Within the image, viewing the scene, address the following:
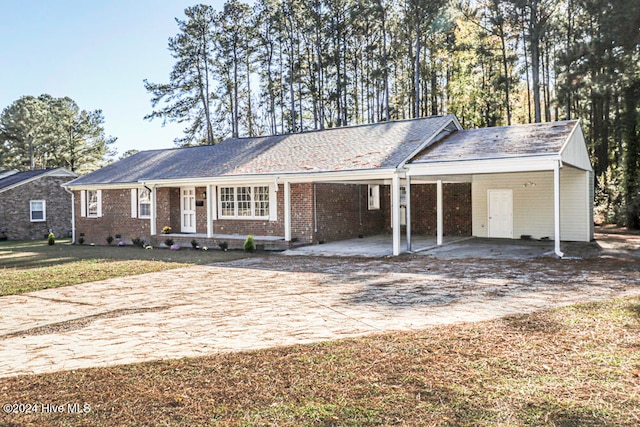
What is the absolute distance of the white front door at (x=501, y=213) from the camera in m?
19.0

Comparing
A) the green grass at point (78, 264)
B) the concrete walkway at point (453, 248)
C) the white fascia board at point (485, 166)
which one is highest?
the white fascia board at point (485, 166)

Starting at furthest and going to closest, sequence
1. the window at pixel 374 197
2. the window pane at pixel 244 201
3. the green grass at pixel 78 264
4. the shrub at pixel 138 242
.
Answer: the window at pixel 374 197 → the shrub at pixel 138 242 → the window pane at pixel 244 201 → the green grass at pixel 78 264

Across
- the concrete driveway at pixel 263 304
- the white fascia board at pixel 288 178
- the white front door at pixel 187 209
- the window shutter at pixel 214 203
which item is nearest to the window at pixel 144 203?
the white fascia board at pixel 288 178

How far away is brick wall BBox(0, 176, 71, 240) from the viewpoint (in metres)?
26.5

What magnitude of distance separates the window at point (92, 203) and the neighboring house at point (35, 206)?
5.19 meters

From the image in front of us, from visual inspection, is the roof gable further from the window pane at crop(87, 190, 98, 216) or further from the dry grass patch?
the window pane at crop(87, 190, 98, 216)

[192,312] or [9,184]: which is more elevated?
[9,184]

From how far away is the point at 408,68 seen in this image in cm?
3559

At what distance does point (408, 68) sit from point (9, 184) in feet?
85.7

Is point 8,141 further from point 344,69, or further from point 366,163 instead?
point 366,163

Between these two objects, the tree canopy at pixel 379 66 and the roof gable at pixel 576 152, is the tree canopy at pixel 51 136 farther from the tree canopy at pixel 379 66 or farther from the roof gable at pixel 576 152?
the roof gable at pixel 576 152

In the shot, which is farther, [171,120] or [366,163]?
[171,120]

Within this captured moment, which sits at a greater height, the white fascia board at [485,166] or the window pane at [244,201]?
the white fascia board at [485,166]

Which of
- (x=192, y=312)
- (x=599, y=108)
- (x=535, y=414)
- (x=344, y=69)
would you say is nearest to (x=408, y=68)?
(x=344, y=69)
